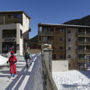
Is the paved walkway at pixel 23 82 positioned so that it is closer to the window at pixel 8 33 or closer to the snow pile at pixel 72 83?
the snow pile at pixel 72 83

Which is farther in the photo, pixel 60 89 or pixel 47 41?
pixel 47 41

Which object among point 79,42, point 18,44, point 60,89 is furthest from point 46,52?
point 79,42

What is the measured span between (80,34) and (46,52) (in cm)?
2830

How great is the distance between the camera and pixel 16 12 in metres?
28.5

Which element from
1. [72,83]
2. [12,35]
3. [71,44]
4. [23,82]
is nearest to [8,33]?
[12,35]

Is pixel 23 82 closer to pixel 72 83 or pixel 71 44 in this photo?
pixel 72 83

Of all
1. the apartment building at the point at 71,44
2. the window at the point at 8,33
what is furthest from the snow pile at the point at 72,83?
the window at the point at 8,33

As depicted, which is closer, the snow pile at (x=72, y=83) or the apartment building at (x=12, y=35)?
the snow pile at (x=72, y=83)

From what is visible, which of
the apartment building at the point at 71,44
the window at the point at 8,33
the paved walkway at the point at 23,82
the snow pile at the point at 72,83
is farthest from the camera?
the apartment building at the point at 71,44

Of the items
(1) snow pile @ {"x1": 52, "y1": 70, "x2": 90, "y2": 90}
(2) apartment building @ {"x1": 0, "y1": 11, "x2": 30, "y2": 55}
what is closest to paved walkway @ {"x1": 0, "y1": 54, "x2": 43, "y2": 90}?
(1) snow pile @ {"x1": 52, "y1": 70, "x2": 90, "y2": 90}

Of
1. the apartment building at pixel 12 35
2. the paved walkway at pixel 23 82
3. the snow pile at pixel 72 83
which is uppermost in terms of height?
the apartment building at pixel 12 35

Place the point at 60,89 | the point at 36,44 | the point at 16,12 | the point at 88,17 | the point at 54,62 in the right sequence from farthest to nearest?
the point at 88,17 → the point at 36,44 → the point at 16,12 → the point at 54,62 → the point at 60,89

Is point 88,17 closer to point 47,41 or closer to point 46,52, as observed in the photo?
point 47,41

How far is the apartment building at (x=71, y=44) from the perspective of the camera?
103 ft
